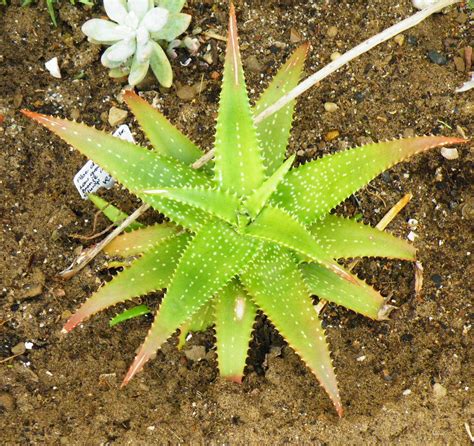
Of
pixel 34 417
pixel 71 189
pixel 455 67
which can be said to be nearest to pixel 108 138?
pixel 71 189

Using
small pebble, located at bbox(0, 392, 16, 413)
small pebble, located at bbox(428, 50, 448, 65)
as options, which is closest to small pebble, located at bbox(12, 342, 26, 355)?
small pebble, located at bbox(0, 392, 16, 413)

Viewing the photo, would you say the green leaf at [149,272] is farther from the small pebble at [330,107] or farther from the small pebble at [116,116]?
the small pebble at [330,107]

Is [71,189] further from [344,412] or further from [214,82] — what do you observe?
[344,412]

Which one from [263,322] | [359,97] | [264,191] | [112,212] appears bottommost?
[263,322]

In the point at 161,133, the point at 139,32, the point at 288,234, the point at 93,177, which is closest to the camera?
the point at 288,234

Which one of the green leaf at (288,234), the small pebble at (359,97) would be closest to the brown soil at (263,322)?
the small pebble at (359,97)

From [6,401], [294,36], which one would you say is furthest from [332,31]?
[6,401]

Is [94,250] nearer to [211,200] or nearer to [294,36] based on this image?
[211,200]
